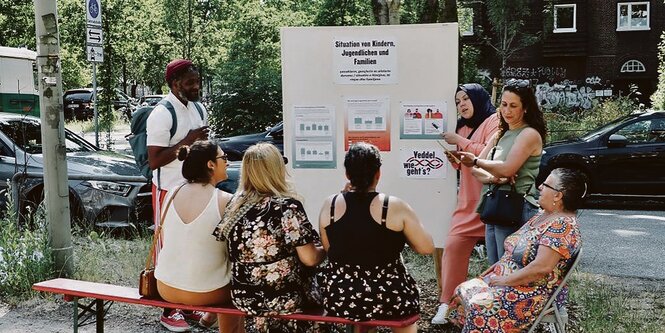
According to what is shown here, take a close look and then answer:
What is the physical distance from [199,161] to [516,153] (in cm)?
202

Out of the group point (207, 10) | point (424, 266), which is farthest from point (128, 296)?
point (207, 10)

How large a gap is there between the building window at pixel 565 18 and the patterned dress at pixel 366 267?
117ft

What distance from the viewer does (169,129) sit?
5230mm

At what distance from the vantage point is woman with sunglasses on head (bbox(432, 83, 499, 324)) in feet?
17.8

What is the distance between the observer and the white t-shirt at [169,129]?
5195mm

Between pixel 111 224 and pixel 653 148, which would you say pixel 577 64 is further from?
pixel 111 224

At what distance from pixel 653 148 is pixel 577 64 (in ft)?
88.5

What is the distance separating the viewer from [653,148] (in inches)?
486

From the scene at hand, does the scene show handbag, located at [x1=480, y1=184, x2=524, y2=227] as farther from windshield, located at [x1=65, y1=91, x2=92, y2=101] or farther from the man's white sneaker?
windshield, located at [x1=65, y1=91, x2=92, y2=101]

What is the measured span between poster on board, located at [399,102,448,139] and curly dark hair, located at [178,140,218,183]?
6.48 feet

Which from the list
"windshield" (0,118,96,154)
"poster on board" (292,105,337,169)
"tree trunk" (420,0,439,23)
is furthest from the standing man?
"tree trunk" (420,0,439,23)

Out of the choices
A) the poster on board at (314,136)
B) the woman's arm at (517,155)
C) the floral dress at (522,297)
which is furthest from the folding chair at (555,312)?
the poster on board at (314,136)

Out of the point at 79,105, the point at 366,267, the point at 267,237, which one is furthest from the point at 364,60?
the point at 79,105

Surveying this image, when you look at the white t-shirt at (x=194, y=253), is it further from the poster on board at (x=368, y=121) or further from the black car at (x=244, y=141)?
the black car at (x=244, y=141)
